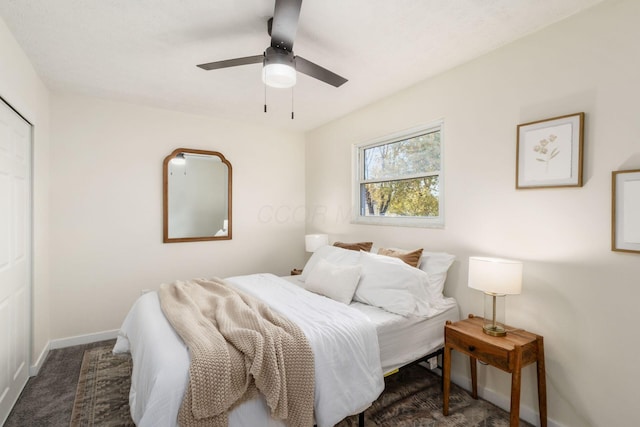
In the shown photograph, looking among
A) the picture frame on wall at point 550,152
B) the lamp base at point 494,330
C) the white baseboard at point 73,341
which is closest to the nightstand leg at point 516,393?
the lamp base at point 494,330

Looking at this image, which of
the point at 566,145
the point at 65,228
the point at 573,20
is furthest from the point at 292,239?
the point at 573,20

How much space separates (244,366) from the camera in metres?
1.51

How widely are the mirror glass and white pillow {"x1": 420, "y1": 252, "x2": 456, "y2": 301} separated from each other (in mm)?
2497

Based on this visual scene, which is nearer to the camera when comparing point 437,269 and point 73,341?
point 437,269

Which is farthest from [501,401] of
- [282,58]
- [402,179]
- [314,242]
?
[282,58]

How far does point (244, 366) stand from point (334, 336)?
545 millimetres

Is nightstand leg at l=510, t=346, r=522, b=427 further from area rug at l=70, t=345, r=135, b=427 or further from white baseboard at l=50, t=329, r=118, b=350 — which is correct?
white baseboard at l=50, t=329, r=118, b=350

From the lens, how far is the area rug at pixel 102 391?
2.06 meters

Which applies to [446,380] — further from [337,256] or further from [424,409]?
[337,256]

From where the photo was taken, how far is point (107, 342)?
128 inches

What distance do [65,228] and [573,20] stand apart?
14.7 feet

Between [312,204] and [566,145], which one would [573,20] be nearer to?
[566,145]

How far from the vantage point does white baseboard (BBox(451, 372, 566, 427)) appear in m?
1.99

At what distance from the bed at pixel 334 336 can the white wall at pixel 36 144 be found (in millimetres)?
1086
